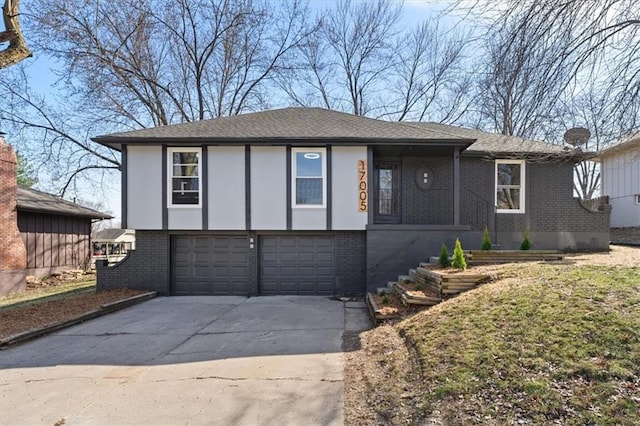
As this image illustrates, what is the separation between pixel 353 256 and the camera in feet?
38.2

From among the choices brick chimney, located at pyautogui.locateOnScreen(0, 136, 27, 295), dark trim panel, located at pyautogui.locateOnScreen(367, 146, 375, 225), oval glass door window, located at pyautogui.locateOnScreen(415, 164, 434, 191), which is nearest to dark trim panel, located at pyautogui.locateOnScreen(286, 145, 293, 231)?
dark trim panel, located at pyautogui.locateOnScreen(367, 146, 375, 225)

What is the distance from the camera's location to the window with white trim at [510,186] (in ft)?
41.6

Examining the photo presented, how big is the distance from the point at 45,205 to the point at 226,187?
10.2m

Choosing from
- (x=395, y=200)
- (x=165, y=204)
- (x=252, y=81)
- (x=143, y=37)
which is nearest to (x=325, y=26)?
(x=252, y=81)

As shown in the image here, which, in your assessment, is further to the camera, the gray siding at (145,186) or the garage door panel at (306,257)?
the garage door panel at (306,257)

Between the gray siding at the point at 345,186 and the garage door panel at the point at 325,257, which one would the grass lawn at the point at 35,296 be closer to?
the garage door panel at the point at 325,257

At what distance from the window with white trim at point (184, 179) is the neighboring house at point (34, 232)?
694 centimetres

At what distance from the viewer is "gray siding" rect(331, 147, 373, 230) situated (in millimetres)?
11539

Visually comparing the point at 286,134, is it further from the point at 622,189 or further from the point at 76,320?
the point at 622,189

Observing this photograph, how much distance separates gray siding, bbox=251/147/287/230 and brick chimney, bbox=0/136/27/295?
9398 mm

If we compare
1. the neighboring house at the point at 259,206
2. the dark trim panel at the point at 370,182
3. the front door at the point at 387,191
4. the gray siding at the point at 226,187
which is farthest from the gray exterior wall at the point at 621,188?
the gray siding at the point at 226,187

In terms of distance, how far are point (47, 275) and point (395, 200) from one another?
15.3m

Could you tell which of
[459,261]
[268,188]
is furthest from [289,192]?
[459,261]

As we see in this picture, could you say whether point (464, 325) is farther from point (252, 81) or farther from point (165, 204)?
point (252, 81)
